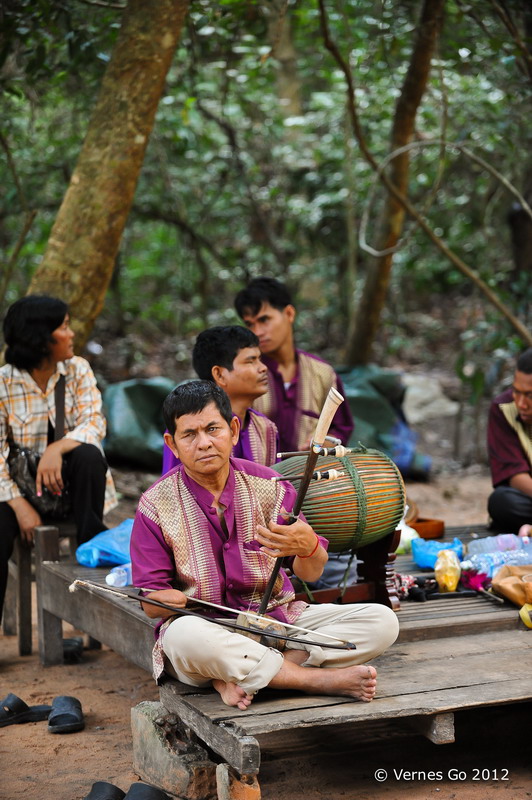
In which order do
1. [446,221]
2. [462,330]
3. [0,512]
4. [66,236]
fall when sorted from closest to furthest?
[0,512], [66,236], [446,221], [462,330]

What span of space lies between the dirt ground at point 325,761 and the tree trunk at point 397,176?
4.54 m

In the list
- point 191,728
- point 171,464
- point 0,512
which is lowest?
point 0,512

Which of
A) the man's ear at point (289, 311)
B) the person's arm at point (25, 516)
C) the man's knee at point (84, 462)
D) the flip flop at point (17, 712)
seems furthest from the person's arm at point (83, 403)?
the flip flop at point (17, 712)

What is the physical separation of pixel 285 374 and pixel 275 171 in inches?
233

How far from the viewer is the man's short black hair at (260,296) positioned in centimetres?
488

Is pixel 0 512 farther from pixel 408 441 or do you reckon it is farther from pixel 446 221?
pixel 446 221

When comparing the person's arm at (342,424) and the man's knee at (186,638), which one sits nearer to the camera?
the man's knee at (186,638)

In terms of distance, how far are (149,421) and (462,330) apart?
Answer: 6.44 m

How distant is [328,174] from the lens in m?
10.4

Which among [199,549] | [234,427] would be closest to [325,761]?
[199,549]

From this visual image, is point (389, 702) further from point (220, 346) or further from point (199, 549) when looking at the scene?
point (220, 346)

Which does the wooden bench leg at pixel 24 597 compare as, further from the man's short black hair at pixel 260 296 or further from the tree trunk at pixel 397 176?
the tree trunk at pixel 397 176

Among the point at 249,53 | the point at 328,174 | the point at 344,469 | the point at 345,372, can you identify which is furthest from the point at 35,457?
the point at 328,174

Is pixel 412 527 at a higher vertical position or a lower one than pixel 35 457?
lower
